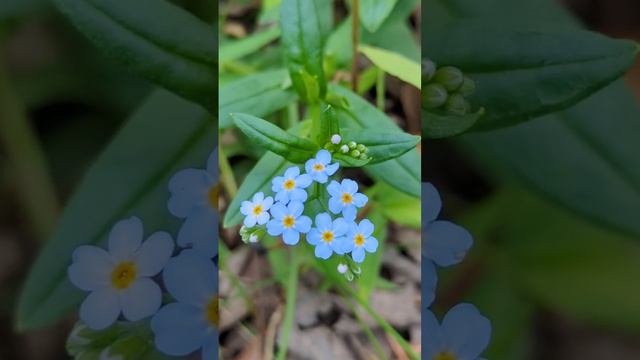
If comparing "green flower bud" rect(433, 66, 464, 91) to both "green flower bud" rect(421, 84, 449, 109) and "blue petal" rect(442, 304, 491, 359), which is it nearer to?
"green flower bud" rect(421, 84, 449, 109)

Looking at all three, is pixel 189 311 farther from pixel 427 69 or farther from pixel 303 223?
pixel 427 69

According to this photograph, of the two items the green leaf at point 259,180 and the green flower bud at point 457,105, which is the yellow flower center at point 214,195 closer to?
the green leaf at point 259,180

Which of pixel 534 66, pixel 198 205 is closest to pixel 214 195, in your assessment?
pixel 198 205

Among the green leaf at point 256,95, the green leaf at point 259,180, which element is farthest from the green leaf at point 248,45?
the green leaf at point 259,180

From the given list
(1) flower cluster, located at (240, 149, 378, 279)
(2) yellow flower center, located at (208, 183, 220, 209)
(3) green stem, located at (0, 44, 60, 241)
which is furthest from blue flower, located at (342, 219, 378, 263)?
(3) green stem, located at (0, 44, 60, 241)

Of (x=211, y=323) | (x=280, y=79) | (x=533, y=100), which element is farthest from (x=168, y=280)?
(x=533, y=100)

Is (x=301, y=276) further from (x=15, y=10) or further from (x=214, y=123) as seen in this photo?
(x=15, y=10)

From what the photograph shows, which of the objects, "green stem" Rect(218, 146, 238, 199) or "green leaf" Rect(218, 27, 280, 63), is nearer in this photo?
"green stem" Rect(218, 146, 238, 199)
